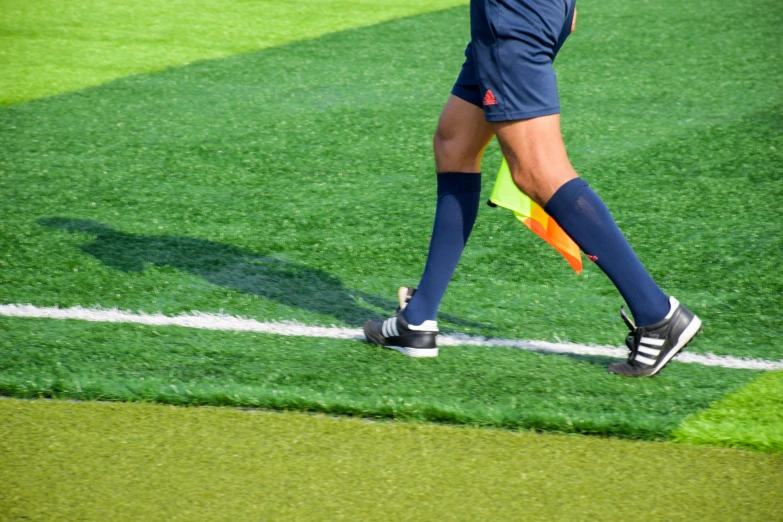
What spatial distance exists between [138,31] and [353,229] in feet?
19.5

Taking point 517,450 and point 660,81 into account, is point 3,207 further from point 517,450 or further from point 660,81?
point 660,81

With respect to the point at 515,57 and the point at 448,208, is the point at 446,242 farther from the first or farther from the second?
the point at 515,57

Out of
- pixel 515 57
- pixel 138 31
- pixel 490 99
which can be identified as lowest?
pixel 138 31

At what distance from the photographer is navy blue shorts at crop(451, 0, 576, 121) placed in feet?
8.77

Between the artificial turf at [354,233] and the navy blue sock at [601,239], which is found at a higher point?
the navy blue sock at [601,239]

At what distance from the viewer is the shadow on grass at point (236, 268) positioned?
3.55m

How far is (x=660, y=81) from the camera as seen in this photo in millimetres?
7238

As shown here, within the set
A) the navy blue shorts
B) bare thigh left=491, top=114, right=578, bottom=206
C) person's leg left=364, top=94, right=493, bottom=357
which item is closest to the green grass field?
person's leg left=364, top=94, right=493, bottom=357

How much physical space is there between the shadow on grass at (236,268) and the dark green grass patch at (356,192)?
0.01 m

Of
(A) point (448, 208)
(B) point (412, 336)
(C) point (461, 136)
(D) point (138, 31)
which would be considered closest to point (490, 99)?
(C) point (461, 136)

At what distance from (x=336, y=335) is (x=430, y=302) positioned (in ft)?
1.28

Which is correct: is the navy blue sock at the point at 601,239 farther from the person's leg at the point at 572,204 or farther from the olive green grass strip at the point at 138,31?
the olive green grass strip at the point at 138,31

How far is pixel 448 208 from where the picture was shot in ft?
9.95

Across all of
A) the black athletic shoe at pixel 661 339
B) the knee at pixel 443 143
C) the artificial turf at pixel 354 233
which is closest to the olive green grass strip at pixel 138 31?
the artificial turf at pixel 354 233
